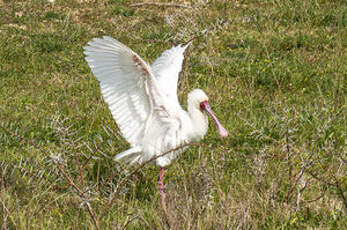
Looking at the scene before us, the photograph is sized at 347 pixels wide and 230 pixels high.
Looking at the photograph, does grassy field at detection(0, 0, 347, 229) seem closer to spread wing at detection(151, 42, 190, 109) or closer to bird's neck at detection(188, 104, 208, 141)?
bird's neck at detection(188, 104, 208, 141)

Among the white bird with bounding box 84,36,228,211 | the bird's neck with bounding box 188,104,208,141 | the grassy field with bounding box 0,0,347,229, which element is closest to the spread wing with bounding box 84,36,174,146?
the white bird with bounding box 84,36,228,211

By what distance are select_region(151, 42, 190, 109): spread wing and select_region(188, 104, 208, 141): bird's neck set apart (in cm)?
14

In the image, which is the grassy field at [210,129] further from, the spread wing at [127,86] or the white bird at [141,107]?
the spread wing at [127,86]

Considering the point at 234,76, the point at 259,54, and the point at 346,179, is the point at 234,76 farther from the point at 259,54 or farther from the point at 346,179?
the point at 346,179

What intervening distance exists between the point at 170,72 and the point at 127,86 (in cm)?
81

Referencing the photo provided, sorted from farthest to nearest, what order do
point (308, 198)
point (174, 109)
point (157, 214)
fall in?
point (174, 109) < point (308, 198) < point (157, 214)

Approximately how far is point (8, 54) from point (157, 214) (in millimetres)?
4885

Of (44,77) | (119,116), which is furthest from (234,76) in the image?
(119,116)

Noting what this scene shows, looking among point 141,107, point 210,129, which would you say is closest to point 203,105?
point 141,107

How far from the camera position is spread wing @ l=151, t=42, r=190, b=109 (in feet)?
16.1

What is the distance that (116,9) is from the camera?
33.5 feet

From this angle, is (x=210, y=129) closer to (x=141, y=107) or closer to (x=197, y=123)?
(x=197, y=123)

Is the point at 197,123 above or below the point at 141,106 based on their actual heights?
below

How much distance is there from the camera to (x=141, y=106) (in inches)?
182
